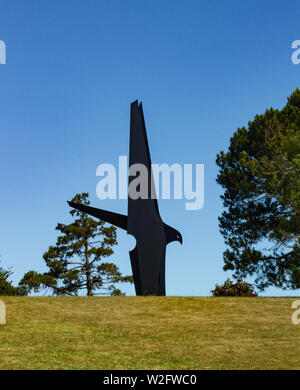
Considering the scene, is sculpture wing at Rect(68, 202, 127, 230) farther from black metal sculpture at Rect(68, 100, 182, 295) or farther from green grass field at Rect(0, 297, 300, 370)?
green grass field at Rect(0, 297, 300, 370)

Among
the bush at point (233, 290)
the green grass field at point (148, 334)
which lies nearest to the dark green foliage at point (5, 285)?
the green grass field at point (148, 334)

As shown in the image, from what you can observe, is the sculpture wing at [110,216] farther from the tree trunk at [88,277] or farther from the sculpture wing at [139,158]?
the tree trunk at [88,277]

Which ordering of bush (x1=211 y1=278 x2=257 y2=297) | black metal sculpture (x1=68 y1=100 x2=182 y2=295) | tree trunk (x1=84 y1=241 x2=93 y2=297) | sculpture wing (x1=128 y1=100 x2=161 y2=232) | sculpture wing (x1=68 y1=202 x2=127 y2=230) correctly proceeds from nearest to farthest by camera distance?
black metal sculpture (x1=68 y1=100 x2=182 y2=295) < sculpture wing (x1=128 y1=100 x2=161 y2=232) < sculpture wing (x1=68 y1=202 x2=127 y2=230) < bush (x1=211 y1=278 x2=257 y2=297) < tree trunk (x1=84 y1=241 x2=93 y2=297)

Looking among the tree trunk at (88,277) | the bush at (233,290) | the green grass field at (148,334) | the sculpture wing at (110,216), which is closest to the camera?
the green grass field at (148,334)

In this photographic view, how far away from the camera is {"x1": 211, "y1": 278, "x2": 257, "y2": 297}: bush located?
59.8 ft


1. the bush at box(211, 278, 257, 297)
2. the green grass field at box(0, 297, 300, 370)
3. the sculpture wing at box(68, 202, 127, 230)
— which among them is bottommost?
the green grass field at box(0, 297, 300, 370)

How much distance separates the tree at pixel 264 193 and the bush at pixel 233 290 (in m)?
2.71

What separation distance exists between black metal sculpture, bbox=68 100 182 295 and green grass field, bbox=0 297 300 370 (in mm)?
749

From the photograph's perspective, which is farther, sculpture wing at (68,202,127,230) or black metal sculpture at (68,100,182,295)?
sculpture wing at (68,202,127,230)

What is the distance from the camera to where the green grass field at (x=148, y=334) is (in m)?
8.02

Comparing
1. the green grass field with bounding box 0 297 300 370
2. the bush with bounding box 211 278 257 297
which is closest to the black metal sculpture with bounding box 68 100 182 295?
the green grass field with bounding box 0 297 300 370
